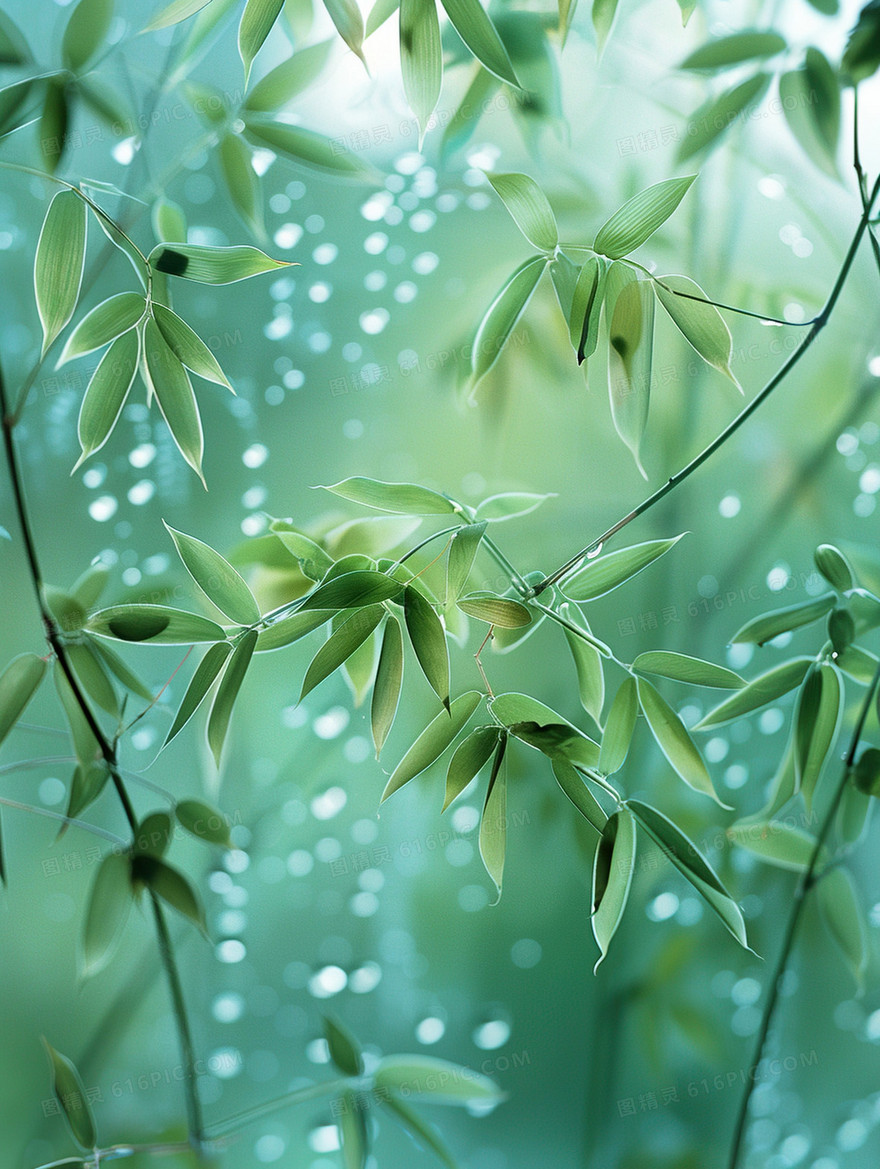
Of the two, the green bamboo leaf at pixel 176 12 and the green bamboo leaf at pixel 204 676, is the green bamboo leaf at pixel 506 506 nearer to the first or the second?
the green bamboo leaf at pixel 204 676

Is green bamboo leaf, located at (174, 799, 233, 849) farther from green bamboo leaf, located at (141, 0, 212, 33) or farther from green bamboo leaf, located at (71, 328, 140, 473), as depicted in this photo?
green bamboo leaf, located at (141, 0, 212, 33)

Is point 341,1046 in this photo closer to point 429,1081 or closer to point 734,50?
point 429,1081

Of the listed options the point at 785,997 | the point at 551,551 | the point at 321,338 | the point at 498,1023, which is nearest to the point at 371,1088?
the point at 498,1023

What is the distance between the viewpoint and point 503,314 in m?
0.57

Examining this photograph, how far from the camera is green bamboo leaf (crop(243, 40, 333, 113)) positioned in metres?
0.59

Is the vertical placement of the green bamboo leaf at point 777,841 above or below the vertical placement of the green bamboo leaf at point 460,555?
below

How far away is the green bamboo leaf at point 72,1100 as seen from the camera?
1.96 feet

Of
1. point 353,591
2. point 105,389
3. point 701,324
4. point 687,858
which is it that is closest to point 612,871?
point 687,858

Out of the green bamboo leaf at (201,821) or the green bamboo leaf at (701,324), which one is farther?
the green bamboo leaf at (201,821)

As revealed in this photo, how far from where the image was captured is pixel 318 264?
625mm

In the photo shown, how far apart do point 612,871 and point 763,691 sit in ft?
0.65

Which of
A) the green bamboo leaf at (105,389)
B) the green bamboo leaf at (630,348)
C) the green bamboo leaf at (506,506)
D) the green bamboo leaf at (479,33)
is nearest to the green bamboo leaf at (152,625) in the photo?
the green bamboo leaf at (105,389)

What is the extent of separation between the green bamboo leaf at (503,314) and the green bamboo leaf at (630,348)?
0.07m

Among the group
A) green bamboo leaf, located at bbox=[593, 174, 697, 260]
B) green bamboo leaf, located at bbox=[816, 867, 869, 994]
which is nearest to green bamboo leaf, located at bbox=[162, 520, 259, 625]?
green bamboo leaf, located at bbox=[593, 174, 697, 260]
